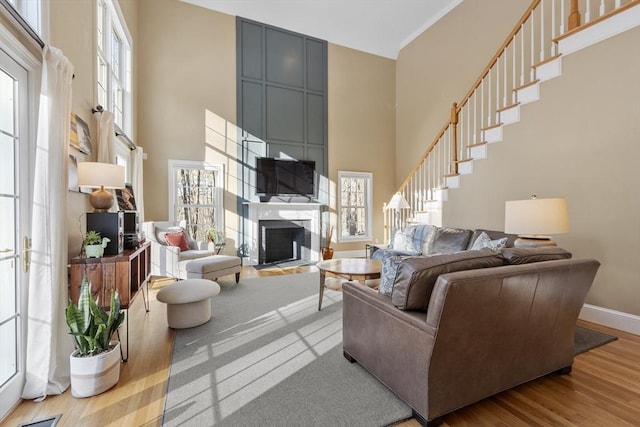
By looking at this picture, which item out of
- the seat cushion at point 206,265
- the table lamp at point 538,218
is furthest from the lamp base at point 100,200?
the table lamp at point 538,218

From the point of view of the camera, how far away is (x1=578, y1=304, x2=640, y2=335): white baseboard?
2.90 meters

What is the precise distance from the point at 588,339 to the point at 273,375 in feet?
9.15

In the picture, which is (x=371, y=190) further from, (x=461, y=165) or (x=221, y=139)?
(x=221, y=139)

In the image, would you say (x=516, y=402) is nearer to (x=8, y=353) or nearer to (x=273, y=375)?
(x=273, y=375)

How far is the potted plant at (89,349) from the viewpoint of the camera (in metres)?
1.94

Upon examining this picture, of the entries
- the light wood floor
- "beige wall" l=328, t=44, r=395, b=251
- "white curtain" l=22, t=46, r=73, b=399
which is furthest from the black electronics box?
"beige wall" l=328, t=44, r=395, b=251

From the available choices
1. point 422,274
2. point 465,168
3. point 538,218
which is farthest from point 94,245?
point 465,168

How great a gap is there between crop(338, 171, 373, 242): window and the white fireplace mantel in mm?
714

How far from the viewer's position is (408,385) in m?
1.72

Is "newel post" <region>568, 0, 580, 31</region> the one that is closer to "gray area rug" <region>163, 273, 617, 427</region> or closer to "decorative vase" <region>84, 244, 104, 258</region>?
"gray area rug" <region>163, 273, 617, 427</region>

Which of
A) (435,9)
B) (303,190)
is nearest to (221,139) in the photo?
(303,190)

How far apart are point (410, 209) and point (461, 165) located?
1600 millimetres

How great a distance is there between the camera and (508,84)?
16.3 ft

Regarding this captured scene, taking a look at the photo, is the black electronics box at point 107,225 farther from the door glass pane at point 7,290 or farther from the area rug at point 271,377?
the area rug at point 271,377
